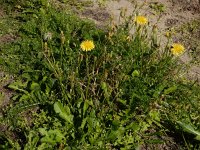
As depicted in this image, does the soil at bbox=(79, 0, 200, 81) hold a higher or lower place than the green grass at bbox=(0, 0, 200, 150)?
higher

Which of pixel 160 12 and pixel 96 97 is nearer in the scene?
pixel 96 97

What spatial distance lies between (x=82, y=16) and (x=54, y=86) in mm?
1521

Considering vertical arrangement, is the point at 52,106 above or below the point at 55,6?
below

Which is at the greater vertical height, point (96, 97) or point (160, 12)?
point (160, 12)

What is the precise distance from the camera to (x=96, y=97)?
3.53m

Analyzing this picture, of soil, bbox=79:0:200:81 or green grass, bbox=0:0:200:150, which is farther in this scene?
soil, bbox=79:0:200:81

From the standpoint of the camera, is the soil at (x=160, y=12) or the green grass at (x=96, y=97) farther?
the soil at (x=160, y=12)

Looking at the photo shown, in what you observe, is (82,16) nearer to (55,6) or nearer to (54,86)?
(55,6)

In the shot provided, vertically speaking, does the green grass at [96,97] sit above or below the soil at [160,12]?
below

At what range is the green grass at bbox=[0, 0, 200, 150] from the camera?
3229 mm

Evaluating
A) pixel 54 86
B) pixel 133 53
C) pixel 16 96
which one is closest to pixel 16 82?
pixel 16 96

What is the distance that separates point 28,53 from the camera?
13.0 ft

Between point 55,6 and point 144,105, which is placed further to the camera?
point 55,6

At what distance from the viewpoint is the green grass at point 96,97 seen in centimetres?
323
